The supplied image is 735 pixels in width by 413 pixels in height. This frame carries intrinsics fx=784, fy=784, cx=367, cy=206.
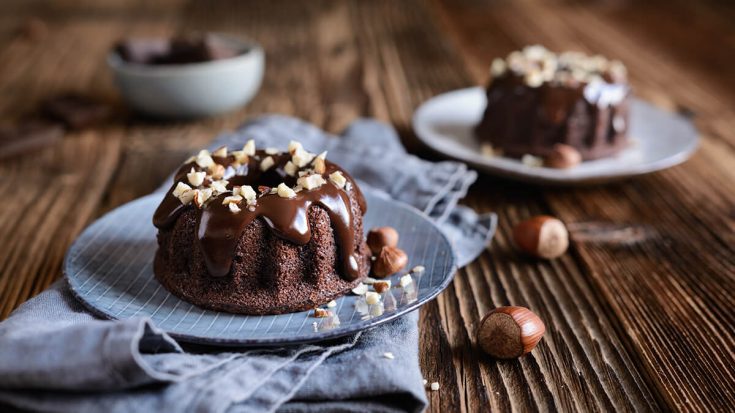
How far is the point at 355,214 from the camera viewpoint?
154 centimetres

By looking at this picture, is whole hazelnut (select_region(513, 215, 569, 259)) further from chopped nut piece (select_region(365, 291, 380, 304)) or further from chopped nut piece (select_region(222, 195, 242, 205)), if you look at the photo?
chopped nut piece (select_region(222, 195, 242, 205))

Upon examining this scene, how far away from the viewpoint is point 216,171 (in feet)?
5.06

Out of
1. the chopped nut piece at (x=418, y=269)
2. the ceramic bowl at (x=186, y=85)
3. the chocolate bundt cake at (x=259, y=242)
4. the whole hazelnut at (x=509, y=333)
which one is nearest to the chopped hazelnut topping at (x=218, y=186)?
the chocolate bundt cake at (x=259, y=242)

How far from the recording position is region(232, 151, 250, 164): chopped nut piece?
1.60 meters

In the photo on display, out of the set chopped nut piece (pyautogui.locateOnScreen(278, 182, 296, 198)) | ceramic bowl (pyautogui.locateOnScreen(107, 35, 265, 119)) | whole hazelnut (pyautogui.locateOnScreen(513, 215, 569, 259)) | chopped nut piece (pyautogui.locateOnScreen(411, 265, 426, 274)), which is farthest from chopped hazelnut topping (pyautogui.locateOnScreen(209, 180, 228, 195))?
ceramic bowl (pyautogui.locateOnScreen(107, 35, 265, 119))

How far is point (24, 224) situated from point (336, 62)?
1722 mm

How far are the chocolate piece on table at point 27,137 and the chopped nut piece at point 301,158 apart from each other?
48.9 inches

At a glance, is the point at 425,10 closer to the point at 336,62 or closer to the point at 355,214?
the point at 336,62

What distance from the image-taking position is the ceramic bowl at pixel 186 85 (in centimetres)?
258

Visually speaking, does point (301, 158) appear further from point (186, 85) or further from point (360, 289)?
point (186, 85)

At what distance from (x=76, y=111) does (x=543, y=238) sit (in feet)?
5.64

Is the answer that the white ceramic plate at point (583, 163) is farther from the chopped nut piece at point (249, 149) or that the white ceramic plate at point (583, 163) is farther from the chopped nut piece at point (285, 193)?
the chopped nut piece at point (285, 193)

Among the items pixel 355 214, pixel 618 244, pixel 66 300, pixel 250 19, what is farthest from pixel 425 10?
pixel 66 300

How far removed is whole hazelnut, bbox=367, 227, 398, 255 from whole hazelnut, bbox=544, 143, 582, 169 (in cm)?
70
